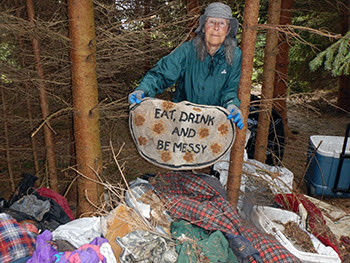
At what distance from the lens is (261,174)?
3.94 m

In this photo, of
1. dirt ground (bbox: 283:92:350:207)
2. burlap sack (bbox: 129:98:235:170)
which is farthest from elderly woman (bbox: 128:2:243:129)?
dirt ground (bbox: 283:92:350:207)

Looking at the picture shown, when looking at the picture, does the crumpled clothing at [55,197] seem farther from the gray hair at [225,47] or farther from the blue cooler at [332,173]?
the blue cooler at [332,173]

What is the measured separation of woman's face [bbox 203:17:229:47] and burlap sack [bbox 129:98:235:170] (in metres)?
0.65

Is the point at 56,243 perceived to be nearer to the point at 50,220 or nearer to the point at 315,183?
the point at 50,220

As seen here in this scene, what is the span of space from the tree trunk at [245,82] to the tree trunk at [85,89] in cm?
144

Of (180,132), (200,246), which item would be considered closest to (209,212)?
(200,246)

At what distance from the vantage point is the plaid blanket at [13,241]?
7.92ft

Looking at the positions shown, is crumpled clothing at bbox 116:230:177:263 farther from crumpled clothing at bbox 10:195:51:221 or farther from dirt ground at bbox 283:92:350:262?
dirt ground at bbox 283:92:350:262

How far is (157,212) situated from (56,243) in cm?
92

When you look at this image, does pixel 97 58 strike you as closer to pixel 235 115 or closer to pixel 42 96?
pixel 42 96

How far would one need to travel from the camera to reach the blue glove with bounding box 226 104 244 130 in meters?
2.70

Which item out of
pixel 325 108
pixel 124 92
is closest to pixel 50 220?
pixel 124 92

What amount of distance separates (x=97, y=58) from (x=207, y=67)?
139 cm

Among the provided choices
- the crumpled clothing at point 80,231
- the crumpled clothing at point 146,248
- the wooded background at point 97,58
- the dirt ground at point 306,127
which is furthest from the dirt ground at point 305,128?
A: the crumpled clothing at point 80,231
